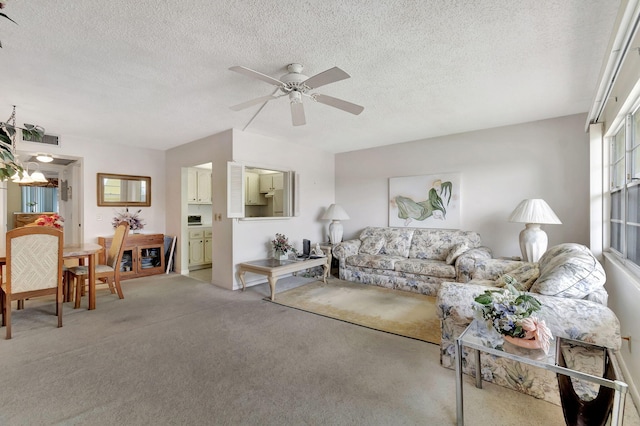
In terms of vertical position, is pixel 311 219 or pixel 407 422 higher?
pixel 311 219

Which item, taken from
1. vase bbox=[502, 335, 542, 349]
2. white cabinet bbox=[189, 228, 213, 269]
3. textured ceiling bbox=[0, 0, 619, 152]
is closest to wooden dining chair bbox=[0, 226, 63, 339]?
textured ceiling bbox=[0, 0, 619, 152]

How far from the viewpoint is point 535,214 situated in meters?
3.48

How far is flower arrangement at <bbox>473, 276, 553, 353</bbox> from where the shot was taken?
1.52 m

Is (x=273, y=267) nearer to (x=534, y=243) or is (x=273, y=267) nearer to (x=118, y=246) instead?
(x=118, y=246)

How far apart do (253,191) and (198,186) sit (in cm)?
133

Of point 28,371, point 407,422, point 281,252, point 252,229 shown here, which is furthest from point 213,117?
point 407,422

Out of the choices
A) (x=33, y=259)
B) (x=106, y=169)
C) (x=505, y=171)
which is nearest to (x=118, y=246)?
(x=33, y=259)

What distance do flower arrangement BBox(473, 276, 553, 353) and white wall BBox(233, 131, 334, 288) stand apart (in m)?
3.54

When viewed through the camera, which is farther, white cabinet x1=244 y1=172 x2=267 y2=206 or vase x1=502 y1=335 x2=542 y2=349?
white cabinet x1=244 y1=172 x2=267 y2=206

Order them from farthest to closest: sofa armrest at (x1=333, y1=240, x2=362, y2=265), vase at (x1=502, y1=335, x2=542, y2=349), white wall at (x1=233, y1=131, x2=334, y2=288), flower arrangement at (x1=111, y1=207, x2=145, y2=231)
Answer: flower arrangement at (x1=111, y1=207, x2=145, y2=231)
sofa armrest at (x1=333, y1=240, x2=362, y2=265)
white wall at (x1=233, y1=131, x2=334, y2=288)
vase at (x1=502, y1=335, x2=542, y2=349)

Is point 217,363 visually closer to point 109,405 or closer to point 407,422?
point 109,405

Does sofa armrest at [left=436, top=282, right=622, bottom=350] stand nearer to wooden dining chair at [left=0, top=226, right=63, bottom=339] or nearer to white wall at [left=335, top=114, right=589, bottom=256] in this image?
white wall at [left=335, top=114, right=589, bottom=256]

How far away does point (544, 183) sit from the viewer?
406cm

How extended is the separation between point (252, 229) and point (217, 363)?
257 centimetres
